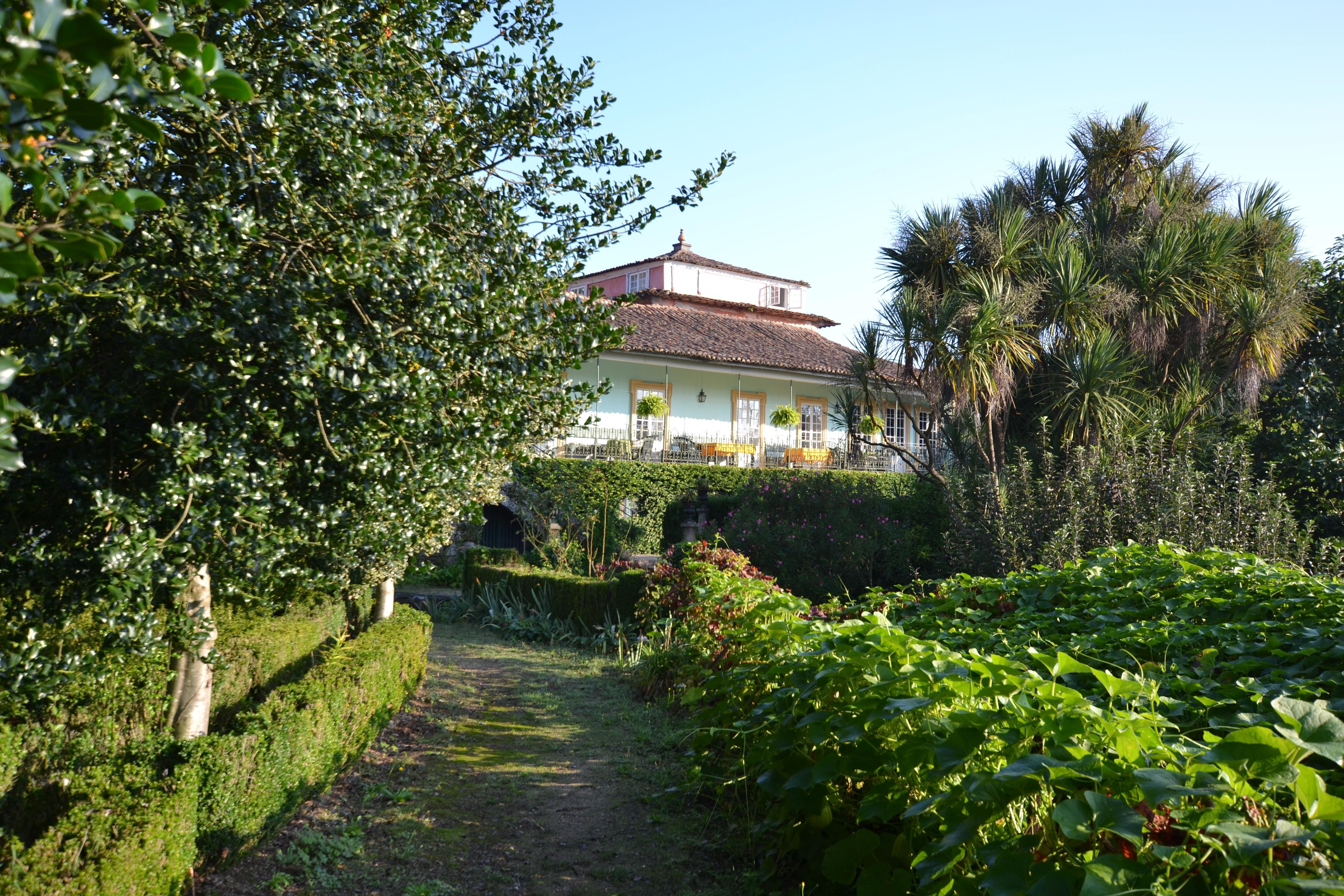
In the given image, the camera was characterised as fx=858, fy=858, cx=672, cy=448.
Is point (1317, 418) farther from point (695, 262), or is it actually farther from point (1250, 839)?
point (695, 262)

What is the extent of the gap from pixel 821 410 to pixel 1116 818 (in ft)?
84.3

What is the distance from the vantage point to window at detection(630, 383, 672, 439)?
23703 millimetres

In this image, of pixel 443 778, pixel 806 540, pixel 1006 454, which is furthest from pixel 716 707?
pixel 1006 454

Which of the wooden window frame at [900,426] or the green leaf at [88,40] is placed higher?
the wooden window frame at [900,426]

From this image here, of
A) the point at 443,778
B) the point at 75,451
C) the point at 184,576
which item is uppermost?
the point at 75,451

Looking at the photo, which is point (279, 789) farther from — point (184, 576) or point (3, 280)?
point (3, 280)

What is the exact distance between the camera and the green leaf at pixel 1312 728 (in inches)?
67.7

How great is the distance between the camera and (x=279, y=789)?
4.17m

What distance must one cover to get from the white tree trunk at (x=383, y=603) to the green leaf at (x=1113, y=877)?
7.26 m

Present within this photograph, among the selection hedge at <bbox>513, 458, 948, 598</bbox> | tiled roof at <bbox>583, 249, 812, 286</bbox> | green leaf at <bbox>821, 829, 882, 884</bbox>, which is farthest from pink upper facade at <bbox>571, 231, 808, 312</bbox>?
green leaf at <bbox>821, 829, 882, 884</bbox>

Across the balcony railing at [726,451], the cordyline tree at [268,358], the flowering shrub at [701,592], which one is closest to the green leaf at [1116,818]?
the cordyline tree at [268,358]

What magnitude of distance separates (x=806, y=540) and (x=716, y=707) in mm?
6496

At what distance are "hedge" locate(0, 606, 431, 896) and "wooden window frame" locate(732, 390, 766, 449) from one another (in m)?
20.0

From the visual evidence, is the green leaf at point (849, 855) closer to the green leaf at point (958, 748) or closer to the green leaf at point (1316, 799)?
the green leaf at point (958, 748)
